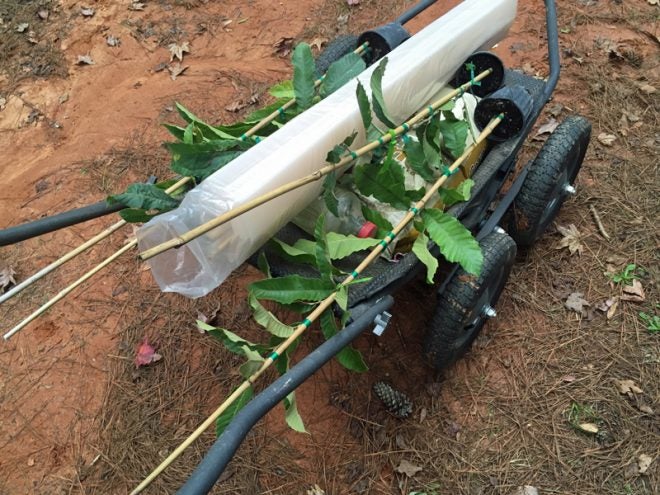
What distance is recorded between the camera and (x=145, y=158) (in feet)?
11.9

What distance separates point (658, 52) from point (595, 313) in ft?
7.46

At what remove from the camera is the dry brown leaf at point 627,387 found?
8.22ft

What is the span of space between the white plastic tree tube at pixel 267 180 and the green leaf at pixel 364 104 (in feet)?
0.31

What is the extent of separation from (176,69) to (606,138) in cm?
324

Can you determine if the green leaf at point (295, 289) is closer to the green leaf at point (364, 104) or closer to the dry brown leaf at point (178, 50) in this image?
the green leaf at point (364, 104)

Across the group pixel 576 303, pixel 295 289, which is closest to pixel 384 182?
pixel 295 289

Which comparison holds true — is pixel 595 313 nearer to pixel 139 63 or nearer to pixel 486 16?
pixel 486 16

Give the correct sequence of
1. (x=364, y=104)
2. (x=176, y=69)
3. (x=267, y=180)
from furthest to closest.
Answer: (x=176, y=69) < (x=364, y=104) < (x=267, y=180)

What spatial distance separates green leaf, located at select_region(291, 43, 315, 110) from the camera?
2.09 meters

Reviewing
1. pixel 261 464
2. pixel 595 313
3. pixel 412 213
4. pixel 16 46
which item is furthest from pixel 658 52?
pixel 16 46

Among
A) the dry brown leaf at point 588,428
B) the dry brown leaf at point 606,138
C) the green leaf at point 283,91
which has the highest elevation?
the green leaf at point 283,91

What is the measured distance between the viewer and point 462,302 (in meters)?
2.14

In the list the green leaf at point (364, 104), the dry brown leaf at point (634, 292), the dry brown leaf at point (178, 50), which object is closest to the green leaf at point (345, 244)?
the green leaf at point (364, 104)

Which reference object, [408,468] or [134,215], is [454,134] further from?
[408,468]
